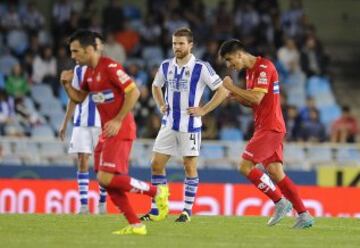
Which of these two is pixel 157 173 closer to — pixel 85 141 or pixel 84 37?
pixel 85 141

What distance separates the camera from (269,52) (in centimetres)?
2905

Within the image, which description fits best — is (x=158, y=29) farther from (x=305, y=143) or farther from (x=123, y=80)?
(x=123, y=80)

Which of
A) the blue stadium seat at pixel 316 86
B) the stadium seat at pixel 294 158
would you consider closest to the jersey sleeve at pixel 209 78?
the stadium seat at pixel 294 158

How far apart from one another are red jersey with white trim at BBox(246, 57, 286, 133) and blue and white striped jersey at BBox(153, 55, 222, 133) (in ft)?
3.05

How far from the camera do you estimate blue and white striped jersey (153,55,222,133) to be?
1584 centimetres

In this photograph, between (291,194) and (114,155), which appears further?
(291,194)

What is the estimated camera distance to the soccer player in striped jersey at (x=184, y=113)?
1583 centimetres

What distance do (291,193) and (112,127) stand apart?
2938mm

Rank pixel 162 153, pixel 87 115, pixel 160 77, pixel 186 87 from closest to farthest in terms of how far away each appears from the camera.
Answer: pixel 186 87
pixel 162 153
pixel 160 77
pixel 87 115

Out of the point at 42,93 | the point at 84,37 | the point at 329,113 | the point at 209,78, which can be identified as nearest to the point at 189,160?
the point at 209,78

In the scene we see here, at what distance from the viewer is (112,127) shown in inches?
516

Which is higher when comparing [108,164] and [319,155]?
[108,164]

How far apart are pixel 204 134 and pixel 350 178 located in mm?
3277

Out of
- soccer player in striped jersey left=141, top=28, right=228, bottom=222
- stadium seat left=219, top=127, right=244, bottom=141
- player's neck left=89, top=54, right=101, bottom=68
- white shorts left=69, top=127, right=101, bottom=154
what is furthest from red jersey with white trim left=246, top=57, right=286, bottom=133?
stadium seat left=219, top=127, right=244, bottom=141
